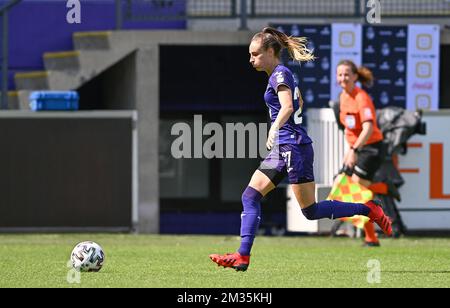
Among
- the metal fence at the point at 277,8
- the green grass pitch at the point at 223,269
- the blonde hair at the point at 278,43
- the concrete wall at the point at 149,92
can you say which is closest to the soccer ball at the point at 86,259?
the green grass pitch at the point at 223,269

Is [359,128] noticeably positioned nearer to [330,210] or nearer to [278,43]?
[330,210]

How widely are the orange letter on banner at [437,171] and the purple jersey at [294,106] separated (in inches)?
307

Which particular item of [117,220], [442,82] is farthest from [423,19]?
[117,220]

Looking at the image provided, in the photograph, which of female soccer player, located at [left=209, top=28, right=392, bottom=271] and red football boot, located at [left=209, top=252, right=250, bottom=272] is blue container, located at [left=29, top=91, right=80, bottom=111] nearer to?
female soccer player, located at [left=209, top=28, right=392, bottom=271]

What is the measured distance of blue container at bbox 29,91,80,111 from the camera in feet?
60.2

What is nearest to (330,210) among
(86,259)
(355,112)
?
(86,259)

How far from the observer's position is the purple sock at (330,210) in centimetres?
1098

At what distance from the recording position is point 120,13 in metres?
19.8

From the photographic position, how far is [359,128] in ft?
49.9

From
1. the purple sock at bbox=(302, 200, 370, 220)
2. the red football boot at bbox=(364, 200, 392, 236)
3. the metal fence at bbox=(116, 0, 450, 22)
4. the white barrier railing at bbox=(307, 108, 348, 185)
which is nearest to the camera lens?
→ the purple sock at bbox=(302, 200, 370, 220)

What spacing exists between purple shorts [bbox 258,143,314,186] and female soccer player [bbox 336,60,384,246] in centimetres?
424

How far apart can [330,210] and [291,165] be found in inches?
28.3

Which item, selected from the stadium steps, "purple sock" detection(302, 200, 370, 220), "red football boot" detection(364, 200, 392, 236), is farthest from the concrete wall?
"purple sock" detection(302, 200, 370, 220)

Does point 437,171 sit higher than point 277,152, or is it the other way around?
point 277,152
